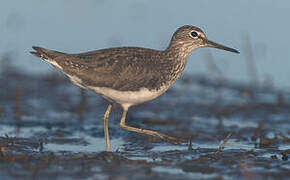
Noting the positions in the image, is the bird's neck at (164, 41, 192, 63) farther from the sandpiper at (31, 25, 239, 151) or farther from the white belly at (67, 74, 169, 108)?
the white belly at (67, 74, 169, 108)

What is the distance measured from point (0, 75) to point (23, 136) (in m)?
4.66

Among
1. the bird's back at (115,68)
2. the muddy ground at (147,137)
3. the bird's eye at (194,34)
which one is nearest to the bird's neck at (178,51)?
the bird's eye at (194,34)

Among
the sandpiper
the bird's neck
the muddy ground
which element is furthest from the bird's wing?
the muddy ground

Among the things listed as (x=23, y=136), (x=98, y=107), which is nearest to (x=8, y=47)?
(x=98, y=107)

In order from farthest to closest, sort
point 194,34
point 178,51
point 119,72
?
point 194,34 → point 178,51 → point 119,72

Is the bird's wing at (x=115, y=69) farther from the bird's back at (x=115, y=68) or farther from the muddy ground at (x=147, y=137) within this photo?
the muddy ground at (x=147, y=137)

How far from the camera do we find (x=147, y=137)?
8719mm

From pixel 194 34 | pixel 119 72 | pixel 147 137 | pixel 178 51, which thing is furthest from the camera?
pixel 147 137

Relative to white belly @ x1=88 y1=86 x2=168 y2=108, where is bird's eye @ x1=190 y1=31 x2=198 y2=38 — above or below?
above

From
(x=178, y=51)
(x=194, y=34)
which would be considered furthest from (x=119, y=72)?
(x=194, y=34)

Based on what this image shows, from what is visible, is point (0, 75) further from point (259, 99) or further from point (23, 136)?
point (259, 99)

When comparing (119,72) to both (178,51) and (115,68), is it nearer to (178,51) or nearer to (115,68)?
(115,68)

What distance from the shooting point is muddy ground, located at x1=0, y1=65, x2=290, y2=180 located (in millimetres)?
6469

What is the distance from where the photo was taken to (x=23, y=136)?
866 centimetres
